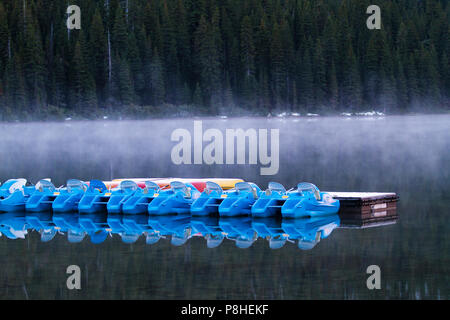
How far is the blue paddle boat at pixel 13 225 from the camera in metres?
17.9

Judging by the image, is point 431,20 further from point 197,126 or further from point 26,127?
point 26,127

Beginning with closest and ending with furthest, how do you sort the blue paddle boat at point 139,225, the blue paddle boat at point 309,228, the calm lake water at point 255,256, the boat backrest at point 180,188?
the calm lake water at point 255,256
the blue paddle boat at point 309,228
the blue paddle boat at point 139,225
the boat backrest at point 180,188

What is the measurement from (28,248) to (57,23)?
76099mm

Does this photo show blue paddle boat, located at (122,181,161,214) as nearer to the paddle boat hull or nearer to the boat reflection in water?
the boat reflection in water

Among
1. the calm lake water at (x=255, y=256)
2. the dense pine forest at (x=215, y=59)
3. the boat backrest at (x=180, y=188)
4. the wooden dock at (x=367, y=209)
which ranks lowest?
the calm lake water at (x=255, y=256)

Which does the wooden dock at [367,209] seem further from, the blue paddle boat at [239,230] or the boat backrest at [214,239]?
the boat backrest at [214,239]

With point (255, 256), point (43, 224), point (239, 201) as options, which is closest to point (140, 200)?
point (43, 224)

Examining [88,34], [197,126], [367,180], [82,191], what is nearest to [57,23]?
[88,34]

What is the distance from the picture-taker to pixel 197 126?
81188 mm

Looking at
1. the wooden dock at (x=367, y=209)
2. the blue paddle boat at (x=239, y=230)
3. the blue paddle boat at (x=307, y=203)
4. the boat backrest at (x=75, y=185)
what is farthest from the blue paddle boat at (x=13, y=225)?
the wooden dock at (x=367, y=209)

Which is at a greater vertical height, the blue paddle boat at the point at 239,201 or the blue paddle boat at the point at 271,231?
the blue paddle boat at the point at 239,201

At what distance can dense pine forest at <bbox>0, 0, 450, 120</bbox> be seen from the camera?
86.1 m

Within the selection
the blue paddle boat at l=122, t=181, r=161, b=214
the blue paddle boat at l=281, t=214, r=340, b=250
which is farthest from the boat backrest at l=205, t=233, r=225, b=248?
the blue paddle boat at l=122, t=181, r=161, b=214

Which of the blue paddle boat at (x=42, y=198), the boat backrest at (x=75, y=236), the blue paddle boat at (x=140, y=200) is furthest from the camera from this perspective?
the blue paddle boat at (x=42, y=198)
